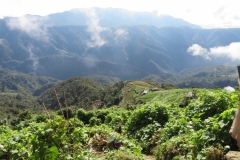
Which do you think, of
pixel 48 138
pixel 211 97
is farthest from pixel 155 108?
pixel 48 138

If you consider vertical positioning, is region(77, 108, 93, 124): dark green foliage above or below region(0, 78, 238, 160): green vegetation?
below

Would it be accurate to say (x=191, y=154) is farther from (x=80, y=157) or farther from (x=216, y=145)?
(x=80, y=157)

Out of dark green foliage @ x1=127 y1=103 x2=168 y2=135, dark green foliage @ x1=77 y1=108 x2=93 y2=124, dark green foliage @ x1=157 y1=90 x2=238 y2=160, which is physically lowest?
dark green foliage @ x1=77 y1=108 x2=93 y2=124

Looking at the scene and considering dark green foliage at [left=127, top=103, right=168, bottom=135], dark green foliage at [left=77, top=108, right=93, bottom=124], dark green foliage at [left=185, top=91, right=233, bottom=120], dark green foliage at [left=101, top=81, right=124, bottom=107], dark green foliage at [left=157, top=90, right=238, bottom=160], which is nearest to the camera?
dark green foliage at [left=157, top=90, right=238, bottom=160]

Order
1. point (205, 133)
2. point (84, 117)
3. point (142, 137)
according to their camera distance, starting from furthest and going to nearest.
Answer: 1. point (84, 117)
2. point (142, 137)
3. point (205, 133)

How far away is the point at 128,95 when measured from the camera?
12250 centimetres

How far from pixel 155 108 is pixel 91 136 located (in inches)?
173

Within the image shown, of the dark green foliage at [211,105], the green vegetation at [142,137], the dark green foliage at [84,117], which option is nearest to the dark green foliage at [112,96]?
the dark green foliage at [84,117]

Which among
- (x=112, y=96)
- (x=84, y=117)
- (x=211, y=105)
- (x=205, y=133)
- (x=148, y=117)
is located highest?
(x=205, y=133)

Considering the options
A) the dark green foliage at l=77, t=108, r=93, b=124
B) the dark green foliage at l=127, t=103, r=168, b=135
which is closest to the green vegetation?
the dark green foliage at l=127, t=103, r=168, b=135

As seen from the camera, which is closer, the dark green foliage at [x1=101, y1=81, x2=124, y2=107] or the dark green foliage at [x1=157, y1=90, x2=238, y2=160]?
the dark green foliage at [x1=157, y1=90, x2=238, y2=160]

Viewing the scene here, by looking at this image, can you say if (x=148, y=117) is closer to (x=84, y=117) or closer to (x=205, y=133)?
(x=205, y=133)

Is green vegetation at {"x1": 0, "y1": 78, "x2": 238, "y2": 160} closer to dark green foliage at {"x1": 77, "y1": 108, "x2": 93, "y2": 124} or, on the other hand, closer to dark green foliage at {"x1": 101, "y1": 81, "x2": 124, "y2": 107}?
dark green foliage at {"x1": 77, "y1": 108, "x2": 93, "y2": 124}

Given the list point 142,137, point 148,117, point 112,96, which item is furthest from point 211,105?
point 112,96
